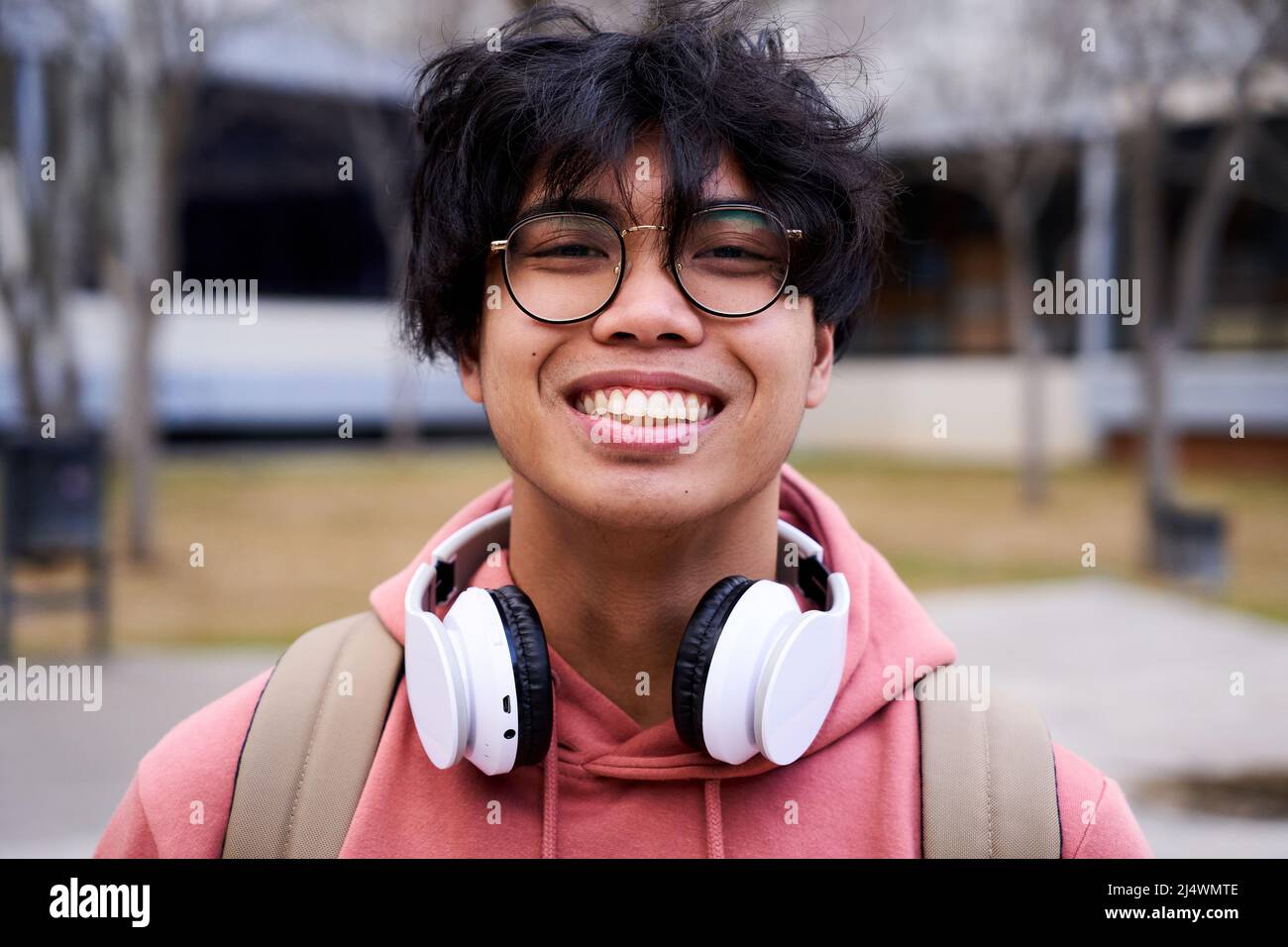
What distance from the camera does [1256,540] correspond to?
35.2 feet

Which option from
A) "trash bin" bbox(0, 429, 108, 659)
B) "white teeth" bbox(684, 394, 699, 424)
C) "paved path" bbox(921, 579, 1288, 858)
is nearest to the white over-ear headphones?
Result: "white teeth" bbox(684, 394, 699, 424)

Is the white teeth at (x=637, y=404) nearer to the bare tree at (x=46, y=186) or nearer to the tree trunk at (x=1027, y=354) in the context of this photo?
the bare tree at (x=46, y=186)

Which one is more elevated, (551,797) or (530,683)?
(530,683)

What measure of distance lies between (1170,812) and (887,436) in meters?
13.8

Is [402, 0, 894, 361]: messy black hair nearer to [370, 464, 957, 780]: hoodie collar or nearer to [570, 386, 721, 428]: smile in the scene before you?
[570, 386, 721, 428]: smile

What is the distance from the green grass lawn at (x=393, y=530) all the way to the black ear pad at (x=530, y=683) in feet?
20.1

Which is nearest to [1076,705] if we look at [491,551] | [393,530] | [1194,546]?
[1194,546]

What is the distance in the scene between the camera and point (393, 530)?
1067 centimetres

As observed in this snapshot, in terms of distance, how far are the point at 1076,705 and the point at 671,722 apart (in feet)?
16.9

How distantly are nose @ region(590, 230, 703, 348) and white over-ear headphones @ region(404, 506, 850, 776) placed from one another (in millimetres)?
362

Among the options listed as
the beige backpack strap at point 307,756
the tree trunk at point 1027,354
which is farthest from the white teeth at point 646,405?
the tree trunk at point 1027,354

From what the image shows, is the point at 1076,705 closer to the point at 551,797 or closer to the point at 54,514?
the point at 551,797

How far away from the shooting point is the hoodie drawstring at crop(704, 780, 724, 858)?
1608 millimetres

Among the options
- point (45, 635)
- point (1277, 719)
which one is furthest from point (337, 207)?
point (1277, 719)
